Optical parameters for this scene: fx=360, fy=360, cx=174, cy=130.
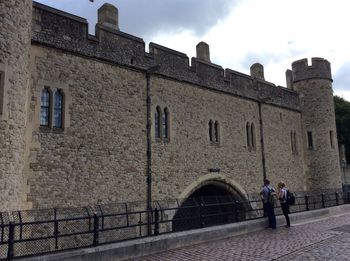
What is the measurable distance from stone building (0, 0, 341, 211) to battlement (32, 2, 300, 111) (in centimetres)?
4

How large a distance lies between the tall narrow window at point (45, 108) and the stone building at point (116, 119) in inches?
1.3

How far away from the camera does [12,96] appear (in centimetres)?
897

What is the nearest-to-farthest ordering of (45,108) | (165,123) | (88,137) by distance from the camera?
(45,108), (88,137), (165,123)

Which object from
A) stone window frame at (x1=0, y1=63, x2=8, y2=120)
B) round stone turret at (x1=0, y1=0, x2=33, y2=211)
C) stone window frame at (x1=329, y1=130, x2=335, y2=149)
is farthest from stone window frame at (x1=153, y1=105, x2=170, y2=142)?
stone window frame at (x1=329, y1=130, x2=335, y2=149)

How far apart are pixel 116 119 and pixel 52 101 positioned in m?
2.50

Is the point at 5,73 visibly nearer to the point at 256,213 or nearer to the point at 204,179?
the point at 204,179

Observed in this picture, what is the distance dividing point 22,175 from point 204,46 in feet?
38.8

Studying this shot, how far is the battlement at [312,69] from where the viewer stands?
75.8 feet

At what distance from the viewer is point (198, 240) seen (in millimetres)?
9352

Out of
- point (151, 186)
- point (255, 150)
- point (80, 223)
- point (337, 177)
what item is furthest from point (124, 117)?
point (337, 177)

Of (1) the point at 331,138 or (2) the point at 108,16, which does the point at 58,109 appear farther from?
(1) the point at 331,138

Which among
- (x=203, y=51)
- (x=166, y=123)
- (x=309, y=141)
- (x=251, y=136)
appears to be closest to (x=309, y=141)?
(x=309, y=141)

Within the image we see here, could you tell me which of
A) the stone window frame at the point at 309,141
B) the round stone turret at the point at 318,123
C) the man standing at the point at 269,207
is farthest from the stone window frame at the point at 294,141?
the man standing at the point at 269,207

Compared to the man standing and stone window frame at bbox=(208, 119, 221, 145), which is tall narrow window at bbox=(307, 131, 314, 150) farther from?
the man standing
